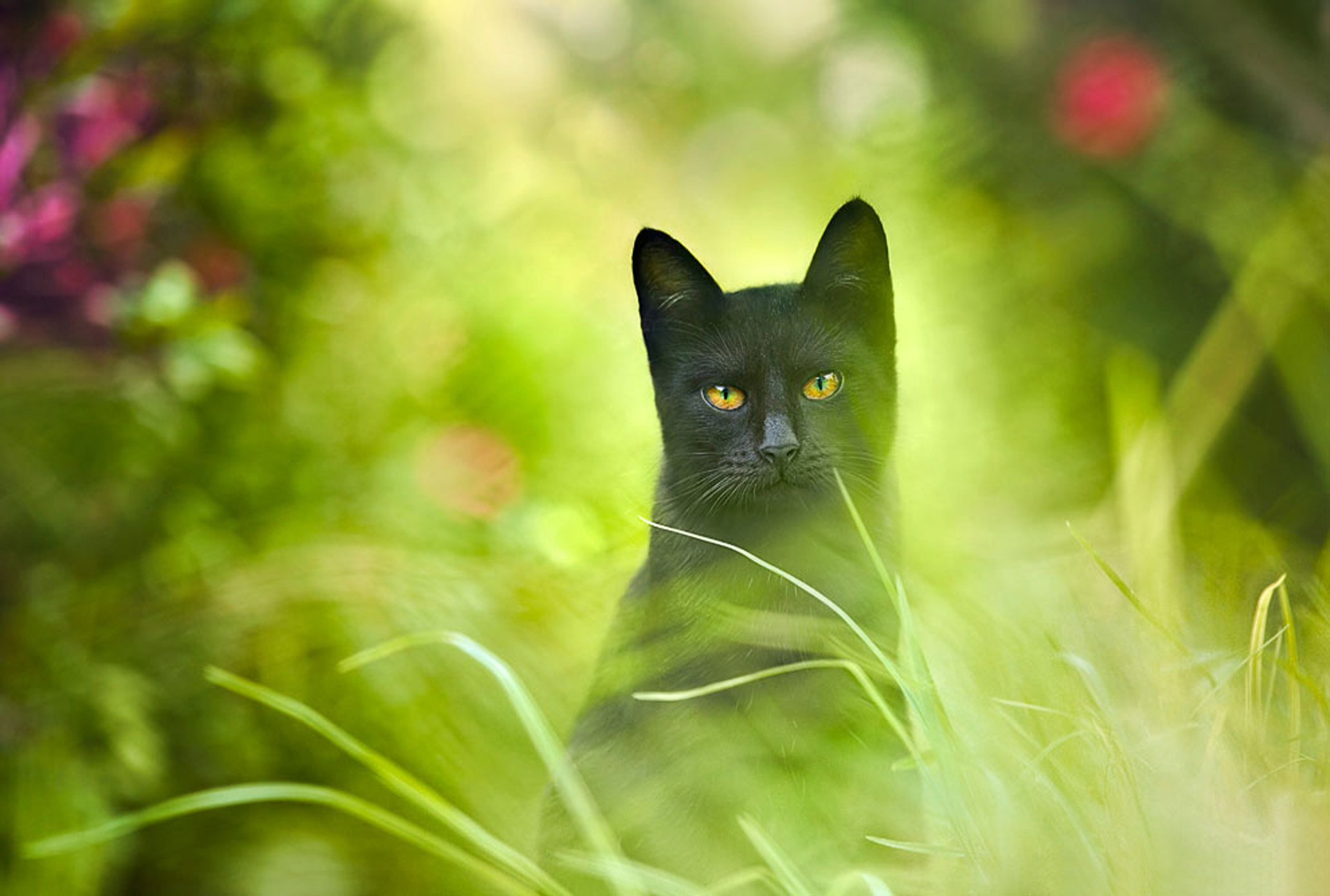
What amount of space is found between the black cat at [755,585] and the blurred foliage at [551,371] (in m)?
0.06

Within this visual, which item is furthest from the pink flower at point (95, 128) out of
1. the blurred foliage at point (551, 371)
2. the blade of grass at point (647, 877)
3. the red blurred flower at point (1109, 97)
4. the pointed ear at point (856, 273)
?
the red blurred flower at point (1109, 97)

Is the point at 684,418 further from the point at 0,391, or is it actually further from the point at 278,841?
the point at 0,391

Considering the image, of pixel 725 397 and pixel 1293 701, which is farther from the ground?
pixel 725 397

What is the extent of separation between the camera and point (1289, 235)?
103cm

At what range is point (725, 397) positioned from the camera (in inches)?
26.5

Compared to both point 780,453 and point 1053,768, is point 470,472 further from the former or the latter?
point 1053,768

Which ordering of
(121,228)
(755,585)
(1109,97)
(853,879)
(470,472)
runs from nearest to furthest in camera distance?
(853,879) → (755,585) → (121,228) → (470,472) → (1109,97)

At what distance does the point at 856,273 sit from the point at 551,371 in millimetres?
646

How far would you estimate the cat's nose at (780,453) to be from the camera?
2.06ft

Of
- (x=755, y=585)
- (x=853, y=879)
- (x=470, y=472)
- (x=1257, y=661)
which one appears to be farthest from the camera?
(x=470, y=472)

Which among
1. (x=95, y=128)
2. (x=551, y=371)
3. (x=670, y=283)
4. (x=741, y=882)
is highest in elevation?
(x=95, y=128)

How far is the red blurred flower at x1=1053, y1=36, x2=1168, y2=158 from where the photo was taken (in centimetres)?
137

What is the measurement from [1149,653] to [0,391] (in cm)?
90

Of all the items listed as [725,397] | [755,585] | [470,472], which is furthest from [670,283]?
[470,472]
